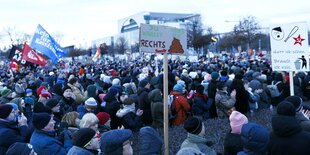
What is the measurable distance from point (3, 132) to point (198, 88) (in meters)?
5.38

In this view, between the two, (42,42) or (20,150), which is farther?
(42,42)

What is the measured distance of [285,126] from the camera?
4742mm

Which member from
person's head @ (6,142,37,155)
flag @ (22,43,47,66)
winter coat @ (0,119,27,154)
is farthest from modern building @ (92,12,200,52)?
person's head @ (6,142,37,155)

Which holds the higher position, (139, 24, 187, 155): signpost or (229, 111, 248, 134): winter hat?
(139, 24, 187, 155): signpost

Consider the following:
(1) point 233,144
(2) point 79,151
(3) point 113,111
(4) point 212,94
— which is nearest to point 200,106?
(4) point 212,94

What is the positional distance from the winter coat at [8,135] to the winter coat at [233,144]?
3.18 m

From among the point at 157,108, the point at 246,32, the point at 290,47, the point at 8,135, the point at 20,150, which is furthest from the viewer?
the point at 246,32

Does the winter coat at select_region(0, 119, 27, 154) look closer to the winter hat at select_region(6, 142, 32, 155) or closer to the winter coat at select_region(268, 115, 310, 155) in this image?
the winter hat at select_region(6, 142, 32, 155)

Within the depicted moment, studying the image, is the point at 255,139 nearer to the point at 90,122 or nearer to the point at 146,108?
the point at 90,122

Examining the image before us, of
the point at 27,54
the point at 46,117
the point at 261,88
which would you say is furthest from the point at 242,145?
the point at 27,54

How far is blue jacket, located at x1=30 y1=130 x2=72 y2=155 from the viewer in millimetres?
5590

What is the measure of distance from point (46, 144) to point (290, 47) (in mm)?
5278

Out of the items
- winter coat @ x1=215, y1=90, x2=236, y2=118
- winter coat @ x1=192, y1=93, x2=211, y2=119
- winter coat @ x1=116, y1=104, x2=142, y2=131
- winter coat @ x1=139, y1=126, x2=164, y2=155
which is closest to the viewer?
winter coat @ x1=139, y1=126, x2=164, y2=155

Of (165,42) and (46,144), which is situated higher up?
(165,42)
